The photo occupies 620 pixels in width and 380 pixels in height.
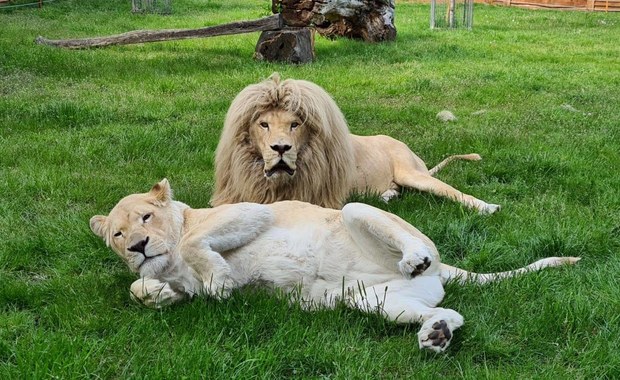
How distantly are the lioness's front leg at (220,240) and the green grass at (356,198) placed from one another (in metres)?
0.12

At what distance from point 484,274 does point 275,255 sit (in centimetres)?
126

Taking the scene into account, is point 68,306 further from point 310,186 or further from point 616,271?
point 616,271

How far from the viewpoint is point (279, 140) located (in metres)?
5.25

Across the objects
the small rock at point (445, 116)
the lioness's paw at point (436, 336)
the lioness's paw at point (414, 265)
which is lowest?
the small rock at point (445, 116)

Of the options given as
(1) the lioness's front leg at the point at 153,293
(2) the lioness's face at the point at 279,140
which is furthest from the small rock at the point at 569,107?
(1) the lioness's front leg at the point at 153,293

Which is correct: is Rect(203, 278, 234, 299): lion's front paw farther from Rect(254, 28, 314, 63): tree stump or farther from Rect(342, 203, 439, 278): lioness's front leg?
Rect(254, 28, 314, 63): tree stump

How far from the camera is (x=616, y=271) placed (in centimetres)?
460

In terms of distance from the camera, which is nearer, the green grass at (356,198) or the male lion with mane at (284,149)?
the green grass at (356,198)

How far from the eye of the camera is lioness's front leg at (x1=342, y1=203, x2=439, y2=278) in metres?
3.75

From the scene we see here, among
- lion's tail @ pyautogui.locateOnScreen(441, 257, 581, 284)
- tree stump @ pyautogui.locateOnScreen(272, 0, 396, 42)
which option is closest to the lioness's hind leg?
lion's tail @ pyautogui.locateOnScreen(441, 257, 581, 284)

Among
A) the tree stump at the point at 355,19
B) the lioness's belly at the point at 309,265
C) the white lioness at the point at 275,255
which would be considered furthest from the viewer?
the tree stump at the point at 355,19

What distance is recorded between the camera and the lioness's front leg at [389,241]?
375cm

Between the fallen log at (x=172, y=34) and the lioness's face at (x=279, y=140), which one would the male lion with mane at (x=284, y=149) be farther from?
the fallen log at (x=172, y=34)

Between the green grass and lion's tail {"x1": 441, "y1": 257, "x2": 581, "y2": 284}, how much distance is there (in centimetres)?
8
